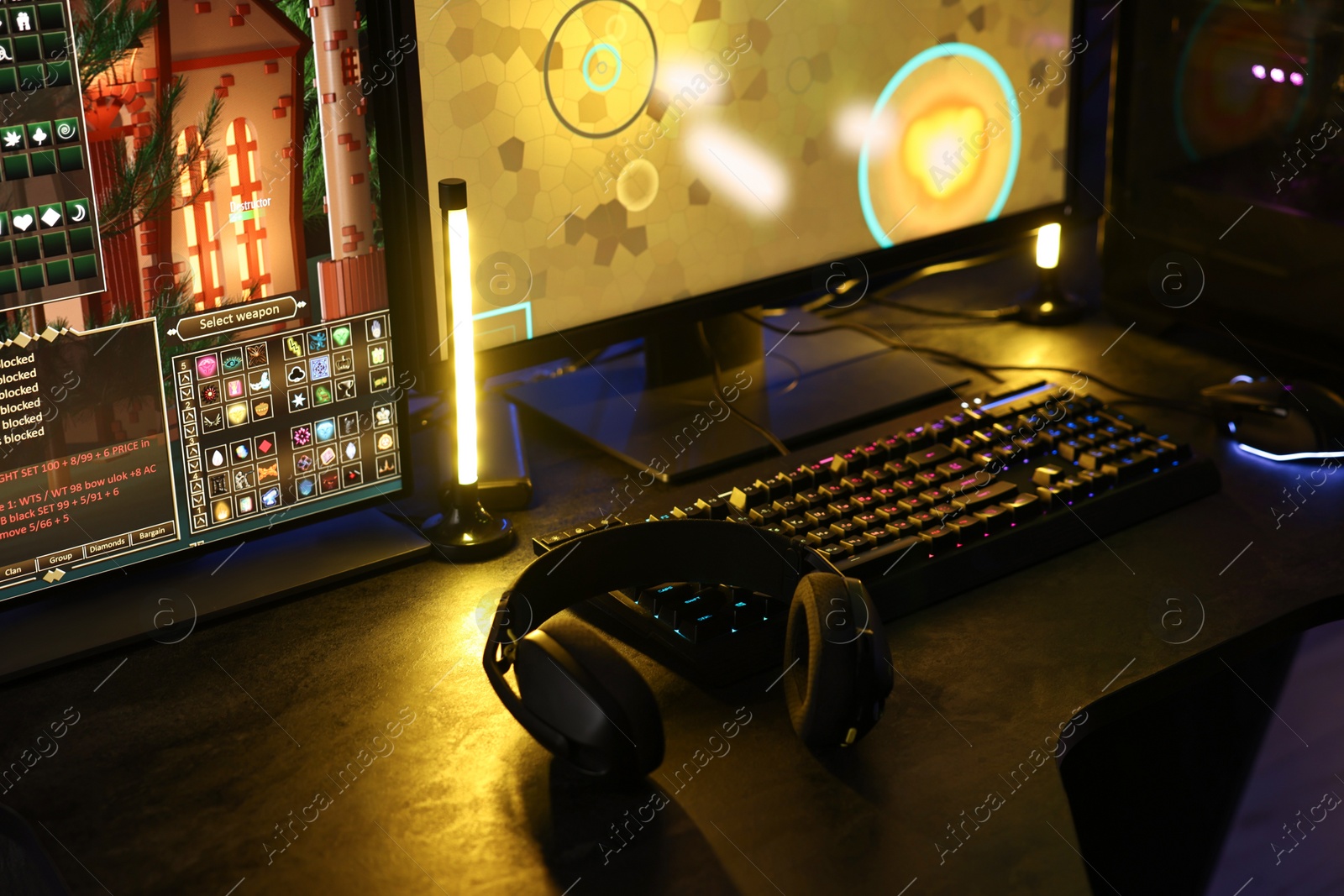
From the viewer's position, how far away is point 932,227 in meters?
1.17

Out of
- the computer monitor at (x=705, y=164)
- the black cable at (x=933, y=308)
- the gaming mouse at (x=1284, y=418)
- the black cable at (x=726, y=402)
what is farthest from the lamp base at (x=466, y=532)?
the gaming mouse at (x=1284, y=418)

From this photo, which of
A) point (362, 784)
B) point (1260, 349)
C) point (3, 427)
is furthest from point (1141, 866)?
point (3, 427)

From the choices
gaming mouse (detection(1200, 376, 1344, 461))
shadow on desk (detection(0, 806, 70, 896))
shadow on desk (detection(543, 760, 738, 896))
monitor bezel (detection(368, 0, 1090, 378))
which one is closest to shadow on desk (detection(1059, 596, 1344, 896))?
gaming mouse (detection(1200, 376, 1344, 461))

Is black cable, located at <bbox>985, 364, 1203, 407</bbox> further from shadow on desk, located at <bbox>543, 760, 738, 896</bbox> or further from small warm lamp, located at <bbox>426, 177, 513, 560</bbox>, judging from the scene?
shadow on desk, located at <bbox>543, 760, 738, 896</bbox>

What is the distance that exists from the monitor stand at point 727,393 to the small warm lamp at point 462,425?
158 millimetres

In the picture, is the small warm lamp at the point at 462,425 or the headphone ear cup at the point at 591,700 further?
the small warm lamp at the point at 462,425

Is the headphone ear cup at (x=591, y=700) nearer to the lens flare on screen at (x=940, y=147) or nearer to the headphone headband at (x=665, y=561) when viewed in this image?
the headphone headband at (x=665, y=561)

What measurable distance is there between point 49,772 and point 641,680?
34cm

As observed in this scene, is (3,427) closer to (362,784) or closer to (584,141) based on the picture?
(362,784)

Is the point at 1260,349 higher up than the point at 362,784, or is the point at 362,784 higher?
the point at 1260,349

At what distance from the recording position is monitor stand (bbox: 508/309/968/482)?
1066 millimetres

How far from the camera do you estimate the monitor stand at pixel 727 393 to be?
42.0 inches

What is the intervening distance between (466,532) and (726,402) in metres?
0.30

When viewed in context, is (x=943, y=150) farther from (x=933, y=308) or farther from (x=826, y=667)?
(x=826, y=667)
